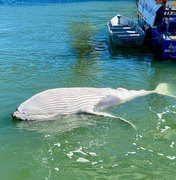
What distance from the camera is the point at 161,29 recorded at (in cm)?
2041

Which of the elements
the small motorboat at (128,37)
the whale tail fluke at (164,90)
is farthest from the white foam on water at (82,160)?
the small motorboat at (128,37)

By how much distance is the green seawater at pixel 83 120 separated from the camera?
29.4 ft

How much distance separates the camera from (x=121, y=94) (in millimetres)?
12711

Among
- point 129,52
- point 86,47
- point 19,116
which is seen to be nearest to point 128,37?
point 129,52

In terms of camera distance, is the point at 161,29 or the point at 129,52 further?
the point at 129,52

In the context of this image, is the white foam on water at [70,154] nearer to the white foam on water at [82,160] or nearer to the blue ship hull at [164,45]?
the white foam on water at [82,160]

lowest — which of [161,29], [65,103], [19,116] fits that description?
[19,116]

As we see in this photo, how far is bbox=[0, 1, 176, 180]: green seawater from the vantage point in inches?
353

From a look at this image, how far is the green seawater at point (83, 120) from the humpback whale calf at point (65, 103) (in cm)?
22

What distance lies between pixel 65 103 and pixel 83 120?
0.77 m

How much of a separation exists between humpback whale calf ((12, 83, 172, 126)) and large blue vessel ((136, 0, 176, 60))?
7096mm

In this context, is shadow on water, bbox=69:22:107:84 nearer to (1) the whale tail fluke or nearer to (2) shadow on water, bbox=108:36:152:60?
(2) shadow on water, bbox=108:36:152:60

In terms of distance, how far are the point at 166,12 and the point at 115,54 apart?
12.3ft

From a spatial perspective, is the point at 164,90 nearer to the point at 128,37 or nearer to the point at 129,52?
the point at 129,52
